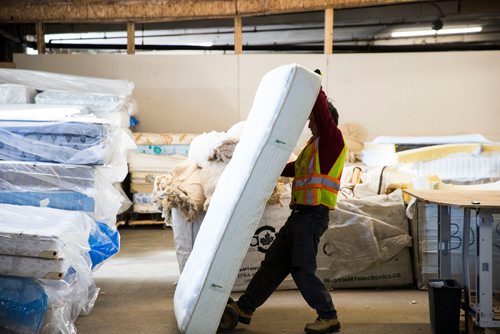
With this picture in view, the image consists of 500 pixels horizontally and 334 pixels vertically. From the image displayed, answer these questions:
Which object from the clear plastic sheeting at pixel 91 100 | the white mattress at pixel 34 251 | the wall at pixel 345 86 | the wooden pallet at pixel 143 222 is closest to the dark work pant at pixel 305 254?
the white mattress at pixel 34 251

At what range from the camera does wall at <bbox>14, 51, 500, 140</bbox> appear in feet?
25.1

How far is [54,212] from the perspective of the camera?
3852 millimetres

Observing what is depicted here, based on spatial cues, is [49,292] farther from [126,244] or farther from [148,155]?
[148,155]

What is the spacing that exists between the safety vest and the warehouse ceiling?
447 centimetres

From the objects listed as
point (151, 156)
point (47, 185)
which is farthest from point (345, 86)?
point (47, 185)

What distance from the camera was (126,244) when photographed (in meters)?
6.62

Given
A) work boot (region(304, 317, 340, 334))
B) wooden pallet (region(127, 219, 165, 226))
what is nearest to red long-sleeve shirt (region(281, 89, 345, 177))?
work boot (region(304, 317, 340, 334))

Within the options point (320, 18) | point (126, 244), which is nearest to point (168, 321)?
point (126, 244)

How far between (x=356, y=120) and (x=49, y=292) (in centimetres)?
521

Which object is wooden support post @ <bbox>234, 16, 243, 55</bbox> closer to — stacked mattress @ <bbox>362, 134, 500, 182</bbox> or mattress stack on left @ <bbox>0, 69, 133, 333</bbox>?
stacked mattress @ <bbox>362, 134, 500, 182</bbox>

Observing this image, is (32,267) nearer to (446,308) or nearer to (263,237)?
(263,237)

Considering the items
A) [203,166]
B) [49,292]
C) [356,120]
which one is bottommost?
[49,292]

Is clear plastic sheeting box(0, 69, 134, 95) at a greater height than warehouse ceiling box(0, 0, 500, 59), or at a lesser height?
lesser

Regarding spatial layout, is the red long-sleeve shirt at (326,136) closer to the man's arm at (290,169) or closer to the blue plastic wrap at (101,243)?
the man's arm at (290,169)
